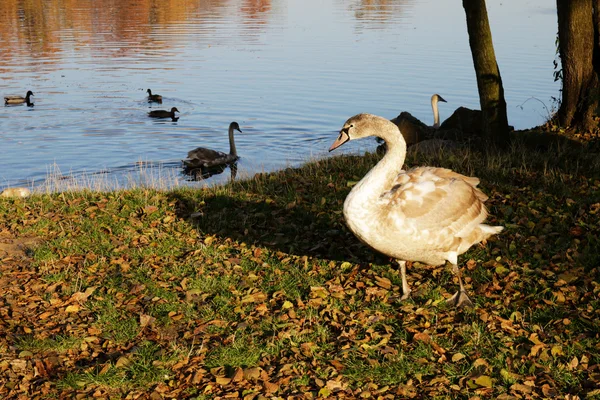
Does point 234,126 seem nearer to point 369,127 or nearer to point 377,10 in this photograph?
point 369,127

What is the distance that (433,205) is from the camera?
7395 mm

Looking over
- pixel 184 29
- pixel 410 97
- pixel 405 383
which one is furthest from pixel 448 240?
pixel 184 29

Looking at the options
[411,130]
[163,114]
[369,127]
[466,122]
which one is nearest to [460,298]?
[369,127]

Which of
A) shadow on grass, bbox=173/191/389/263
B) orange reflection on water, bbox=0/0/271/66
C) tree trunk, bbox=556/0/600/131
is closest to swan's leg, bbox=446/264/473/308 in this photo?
shadow on grass, bbox=173/191/389/263

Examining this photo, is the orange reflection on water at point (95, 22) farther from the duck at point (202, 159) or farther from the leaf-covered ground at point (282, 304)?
the leaf-covered ground at point (282, 304)

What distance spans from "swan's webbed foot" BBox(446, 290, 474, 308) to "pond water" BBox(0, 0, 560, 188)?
9.16 metres

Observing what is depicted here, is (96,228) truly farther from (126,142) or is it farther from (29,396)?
(126,142)

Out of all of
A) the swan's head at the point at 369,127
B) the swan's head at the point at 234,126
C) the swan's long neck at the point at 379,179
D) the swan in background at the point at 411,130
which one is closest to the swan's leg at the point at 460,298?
the swan's long neck at the point at 379,179

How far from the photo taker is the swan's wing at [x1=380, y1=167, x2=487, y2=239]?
7230mm

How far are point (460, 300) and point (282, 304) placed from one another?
6.28ft

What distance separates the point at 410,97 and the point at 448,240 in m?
22.6

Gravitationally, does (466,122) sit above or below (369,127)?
below

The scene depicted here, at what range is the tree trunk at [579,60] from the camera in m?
13.8

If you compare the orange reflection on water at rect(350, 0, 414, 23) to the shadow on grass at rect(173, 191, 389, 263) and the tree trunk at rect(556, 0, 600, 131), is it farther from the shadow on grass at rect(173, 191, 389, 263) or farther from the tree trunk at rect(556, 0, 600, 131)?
the shadow on grass at rect(173, 191, 389, 263)
